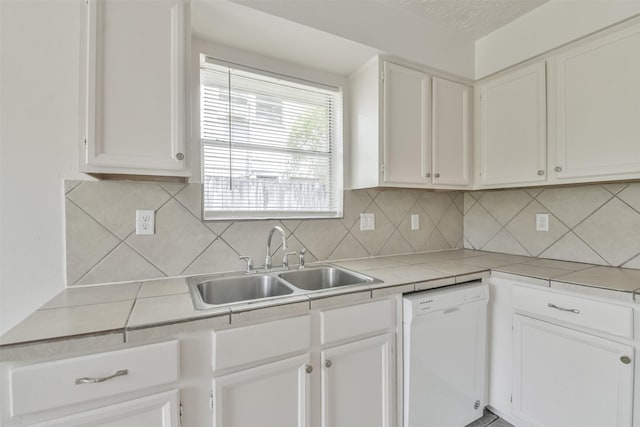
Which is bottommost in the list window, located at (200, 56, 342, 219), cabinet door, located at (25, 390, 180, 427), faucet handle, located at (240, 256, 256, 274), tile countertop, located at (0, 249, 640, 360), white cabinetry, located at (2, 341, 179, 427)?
cabinet door, located at (25, 390, 180, 427)

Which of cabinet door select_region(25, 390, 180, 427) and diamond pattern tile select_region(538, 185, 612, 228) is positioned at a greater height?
diamond pattern tile select_region(538, 185, 612, 228)

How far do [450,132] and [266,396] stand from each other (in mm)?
1871

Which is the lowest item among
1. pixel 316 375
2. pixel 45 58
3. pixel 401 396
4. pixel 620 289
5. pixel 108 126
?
pixel 401 396

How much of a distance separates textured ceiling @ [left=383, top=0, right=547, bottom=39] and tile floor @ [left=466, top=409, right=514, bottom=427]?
7.93 ft

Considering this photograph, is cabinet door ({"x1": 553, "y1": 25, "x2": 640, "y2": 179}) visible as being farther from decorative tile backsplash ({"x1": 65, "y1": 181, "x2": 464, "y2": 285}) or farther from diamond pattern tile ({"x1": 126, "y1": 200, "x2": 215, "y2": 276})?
diamond pattern tile ({"x1": 126, "y1": 200, "x2": 215, "y2": 276})

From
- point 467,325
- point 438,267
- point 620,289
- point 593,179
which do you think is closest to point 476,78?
point 593,179

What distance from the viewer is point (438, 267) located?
1.66m

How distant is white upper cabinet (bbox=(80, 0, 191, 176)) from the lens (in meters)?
1.08

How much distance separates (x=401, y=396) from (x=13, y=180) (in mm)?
1949

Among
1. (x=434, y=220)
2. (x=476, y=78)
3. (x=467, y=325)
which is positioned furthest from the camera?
(x=434, y=220)

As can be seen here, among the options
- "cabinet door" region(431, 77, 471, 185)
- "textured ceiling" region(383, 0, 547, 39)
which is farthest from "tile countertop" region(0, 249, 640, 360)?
"textured ceiling" region(383, 0, 547, 39)

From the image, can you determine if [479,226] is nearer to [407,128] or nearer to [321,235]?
[407,128]

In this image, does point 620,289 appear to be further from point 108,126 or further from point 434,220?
point 108,126

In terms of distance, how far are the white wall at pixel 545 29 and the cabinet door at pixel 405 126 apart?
1.77ft
